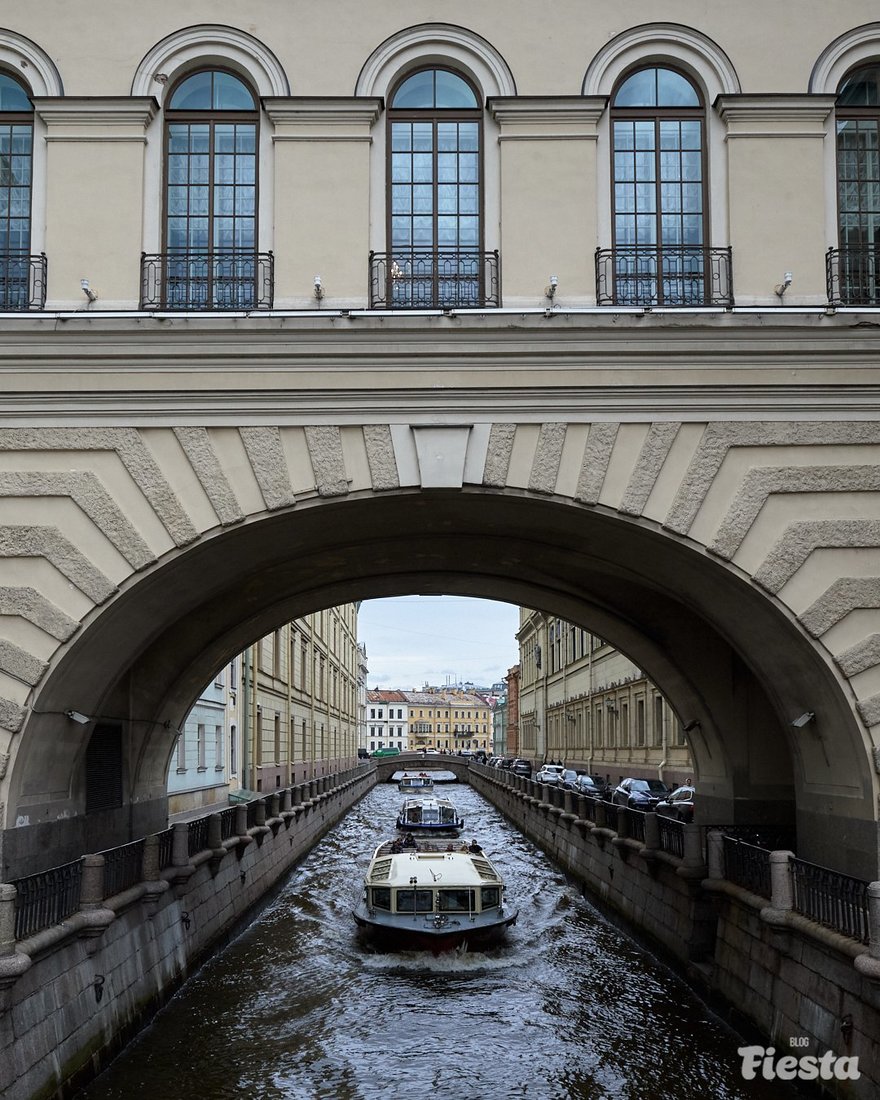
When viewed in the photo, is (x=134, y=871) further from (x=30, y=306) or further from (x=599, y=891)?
(x=599, y=891)

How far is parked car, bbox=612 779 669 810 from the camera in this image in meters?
27.2

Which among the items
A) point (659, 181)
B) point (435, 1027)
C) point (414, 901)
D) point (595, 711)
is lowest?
point (435, 1027)

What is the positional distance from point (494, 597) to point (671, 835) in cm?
631

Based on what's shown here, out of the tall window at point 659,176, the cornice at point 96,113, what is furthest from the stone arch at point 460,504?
the cornice at point 96,113

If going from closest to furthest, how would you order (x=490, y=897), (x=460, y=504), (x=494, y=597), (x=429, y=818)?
(x=460, y=504), (x=490, y=897), (x=494, y=597), (x=429, y=818)

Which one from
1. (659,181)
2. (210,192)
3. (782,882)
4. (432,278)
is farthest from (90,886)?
(659,181)

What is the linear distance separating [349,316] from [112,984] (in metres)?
7.92

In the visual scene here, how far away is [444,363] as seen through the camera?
12000mm

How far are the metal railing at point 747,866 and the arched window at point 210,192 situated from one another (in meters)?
8.31

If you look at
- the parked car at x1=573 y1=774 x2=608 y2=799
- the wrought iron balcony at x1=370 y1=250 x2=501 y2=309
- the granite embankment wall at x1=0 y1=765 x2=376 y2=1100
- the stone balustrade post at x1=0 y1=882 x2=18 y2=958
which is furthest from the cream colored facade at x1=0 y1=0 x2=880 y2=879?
the parked car at x1=573 y1=774 x2=608 y2=799

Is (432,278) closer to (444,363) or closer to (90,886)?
(444,363)

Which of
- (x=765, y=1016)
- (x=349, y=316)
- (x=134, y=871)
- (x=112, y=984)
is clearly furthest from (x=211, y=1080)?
(x=349, y=316)

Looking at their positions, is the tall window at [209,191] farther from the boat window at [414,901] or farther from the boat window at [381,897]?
the boat window at [381,897]

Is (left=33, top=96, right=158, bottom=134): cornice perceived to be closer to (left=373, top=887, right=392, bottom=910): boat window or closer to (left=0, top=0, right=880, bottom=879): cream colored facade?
(left=0, top=0, right=880, bottom=879): cream colored facade
